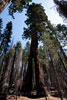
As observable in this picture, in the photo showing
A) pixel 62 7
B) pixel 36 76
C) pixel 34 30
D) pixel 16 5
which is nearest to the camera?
pixel 62 7

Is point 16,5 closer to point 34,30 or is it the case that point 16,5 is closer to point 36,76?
point 34,30

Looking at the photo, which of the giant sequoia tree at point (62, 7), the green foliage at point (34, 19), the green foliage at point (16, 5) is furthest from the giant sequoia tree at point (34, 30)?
the giant sequoia tree at point (62, 7)

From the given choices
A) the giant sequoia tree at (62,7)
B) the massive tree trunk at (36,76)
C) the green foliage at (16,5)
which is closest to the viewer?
the giant sequoia tree at (62,7)

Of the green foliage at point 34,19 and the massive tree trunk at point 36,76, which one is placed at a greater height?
the green foliage at point 34,19

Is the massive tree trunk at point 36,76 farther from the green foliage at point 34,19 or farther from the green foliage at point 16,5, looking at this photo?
the green foliage at point 16,5

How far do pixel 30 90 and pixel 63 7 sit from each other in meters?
13.9

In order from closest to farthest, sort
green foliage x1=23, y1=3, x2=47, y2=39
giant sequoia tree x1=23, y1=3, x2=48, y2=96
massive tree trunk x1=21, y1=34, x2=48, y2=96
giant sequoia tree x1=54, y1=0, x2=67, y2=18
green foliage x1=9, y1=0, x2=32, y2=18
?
1. giant sequoia tree x1=54, y1=0, x2=67, y2=18
2. green foliage x1=9, y1=0, x2=32, y2=18
3. massive tree trunk x1=21, y1=34, x2=48, y2=96
4. giant sequoia tree x1=23, y1=3, x2=48, y2=96
5. green foliage x1=23, y1=3, x2=47, y2=39

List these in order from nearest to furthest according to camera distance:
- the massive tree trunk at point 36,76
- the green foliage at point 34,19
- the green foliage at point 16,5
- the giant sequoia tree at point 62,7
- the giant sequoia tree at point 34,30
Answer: the giant sequoia tree at point 62,7, the green foliage at point 16,5, the massive tree trunk at point 36,76, the giant sequoia tree at point 34,30, the green foliage at point 34,19

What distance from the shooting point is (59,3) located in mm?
6523

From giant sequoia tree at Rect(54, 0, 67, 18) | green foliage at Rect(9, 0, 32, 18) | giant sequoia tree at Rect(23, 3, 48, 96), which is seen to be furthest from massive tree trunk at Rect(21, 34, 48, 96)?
giant sequoia tree at Rect(54, 0, 67, 18)

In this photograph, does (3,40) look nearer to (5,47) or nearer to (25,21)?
(5,47)

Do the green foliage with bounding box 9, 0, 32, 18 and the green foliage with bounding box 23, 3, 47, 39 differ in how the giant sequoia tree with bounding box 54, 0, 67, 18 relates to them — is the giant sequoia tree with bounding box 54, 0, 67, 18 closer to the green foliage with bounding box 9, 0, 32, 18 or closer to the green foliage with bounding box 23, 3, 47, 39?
the green foliage with bounding box 9, 0, 32, 18

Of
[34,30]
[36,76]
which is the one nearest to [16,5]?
[34,30]

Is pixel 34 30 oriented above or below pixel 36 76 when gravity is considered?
above
